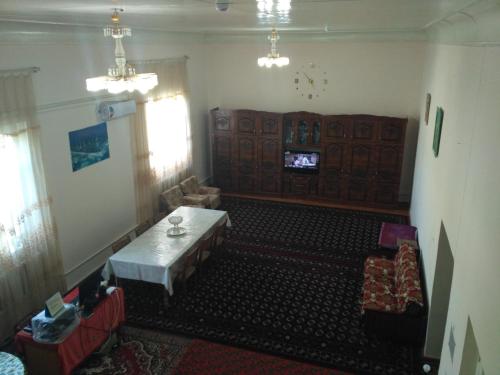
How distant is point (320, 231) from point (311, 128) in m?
2.68

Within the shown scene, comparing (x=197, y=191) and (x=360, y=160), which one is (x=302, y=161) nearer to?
(x=360, y=160)

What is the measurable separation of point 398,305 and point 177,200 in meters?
5.13

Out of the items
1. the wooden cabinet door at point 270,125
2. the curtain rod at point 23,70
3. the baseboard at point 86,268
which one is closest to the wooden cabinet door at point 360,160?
the wooden cabinet door at point 270,125

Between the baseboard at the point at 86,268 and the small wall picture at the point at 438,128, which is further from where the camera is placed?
the baseboard at the point at 86,268

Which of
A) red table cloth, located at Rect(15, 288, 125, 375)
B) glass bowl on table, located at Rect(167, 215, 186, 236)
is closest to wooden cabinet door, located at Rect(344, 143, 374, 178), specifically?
glass bowl on table, located at Rect(167, 215, 186, 236)

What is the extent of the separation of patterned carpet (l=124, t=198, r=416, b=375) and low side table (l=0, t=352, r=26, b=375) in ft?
6.05

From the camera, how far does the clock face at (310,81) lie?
33.6ft

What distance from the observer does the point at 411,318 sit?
5.30 metres

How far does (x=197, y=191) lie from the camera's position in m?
9.96

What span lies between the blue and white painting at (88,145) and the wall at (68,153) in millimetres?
94

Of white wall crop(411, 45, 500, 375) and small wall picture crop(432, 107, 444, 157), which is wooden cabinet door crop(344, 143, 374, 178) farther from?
white wall crop(411, 45, 500, 375)

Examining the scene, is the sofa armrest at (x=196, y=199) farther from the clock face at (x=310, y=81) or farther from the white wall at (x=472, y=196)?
the white wall at (x=472, y=196)

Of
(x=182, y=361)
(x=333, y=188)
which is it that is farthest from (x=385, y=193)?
(x=182, y=361)

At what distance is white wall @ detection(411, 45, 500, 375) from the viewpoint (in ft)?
8.61
